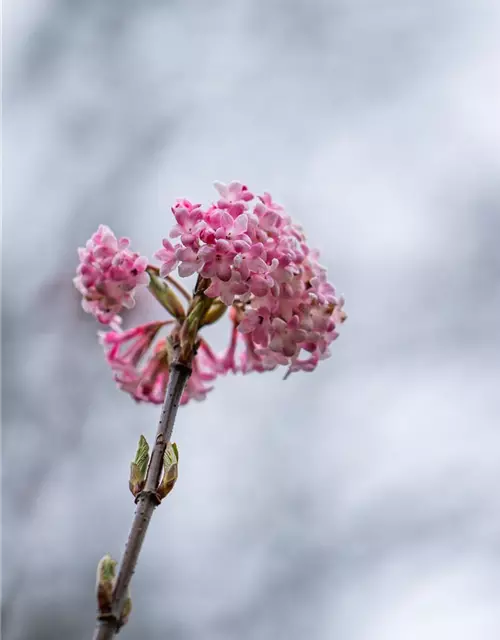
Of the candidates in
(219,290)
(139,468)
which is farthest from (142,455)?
(219,290)

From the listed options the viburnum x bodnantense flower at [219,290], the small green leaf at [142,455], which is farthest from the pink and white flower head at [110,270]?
the small green leaf at [142,455]

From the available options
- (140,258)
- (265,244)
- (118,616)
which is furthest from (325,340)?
(118,616)

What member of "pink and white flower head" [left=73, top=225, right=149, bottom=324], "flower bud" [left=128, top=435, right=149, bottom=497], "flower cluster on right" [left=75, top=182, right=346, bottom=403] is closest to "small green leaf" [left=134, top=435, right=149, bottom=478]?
"flower bud" [left=128, top=435, right=149, bottom=497]

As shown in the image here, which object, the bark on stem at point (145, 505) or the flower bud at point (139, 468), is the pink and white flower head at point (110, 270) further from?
the flower bud at point (139, 468)

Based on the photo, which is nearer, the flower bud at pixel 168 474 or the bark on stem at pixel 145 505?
the bark on stem at pixel 145 505

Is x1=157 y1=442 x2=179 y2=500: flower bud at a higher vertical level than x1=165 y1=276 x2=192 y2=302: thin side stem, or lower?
lower

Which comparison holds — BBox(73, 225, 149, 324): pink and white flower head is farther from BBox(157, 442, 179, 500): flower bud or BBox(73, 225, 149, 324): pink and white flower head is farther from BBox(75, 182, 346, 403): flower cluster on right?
BBox(157, 442, 179, 500): flower bud

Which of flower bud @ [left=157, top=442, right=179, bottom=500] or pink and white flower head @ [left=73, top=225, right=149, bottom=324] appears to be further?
pink and white flower head @ [left=73, top=225, right=149, bottom=324]

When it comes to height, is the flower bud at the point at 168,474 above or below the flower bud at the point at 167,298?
below
